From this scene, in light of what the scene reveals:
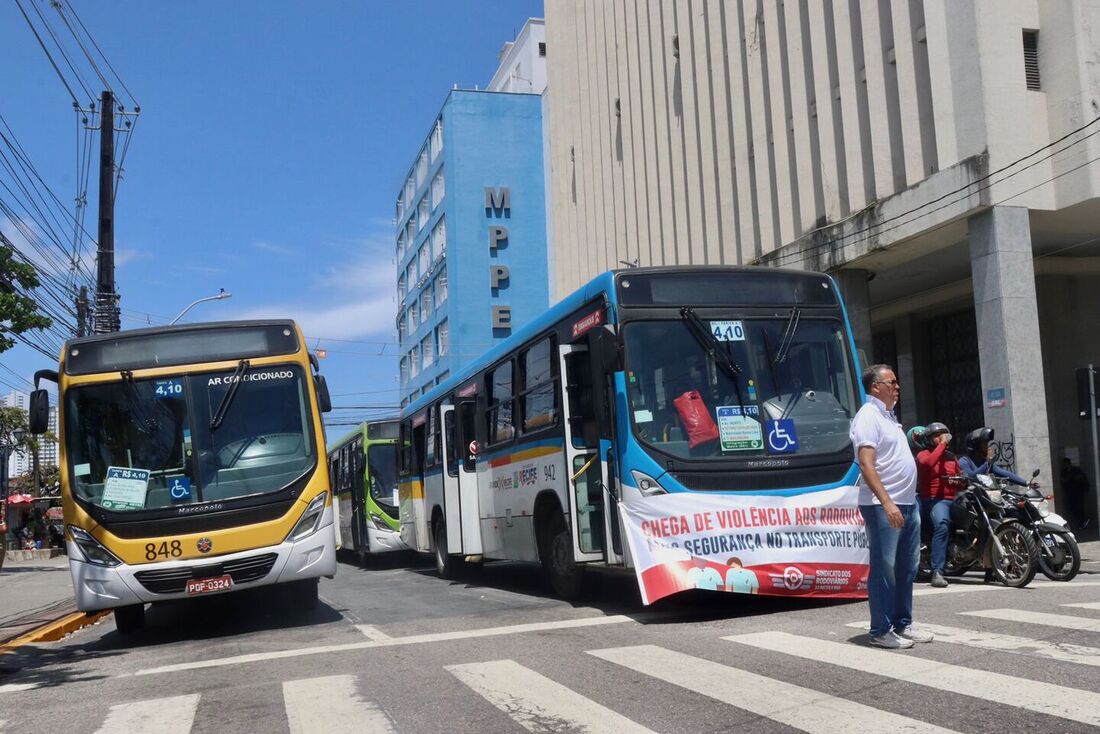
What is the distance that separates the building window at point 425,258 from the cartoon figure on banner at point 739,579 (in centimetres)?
6144

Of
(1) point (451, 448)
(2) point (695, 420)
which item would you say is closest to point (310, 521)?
(2) point (695, 420)

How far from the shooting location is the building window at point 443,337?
208 feet

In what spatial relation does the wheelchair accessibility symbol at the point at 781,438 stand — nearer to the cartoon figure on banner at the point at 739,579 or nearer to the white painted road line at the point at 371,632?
the cartoon figure on banner at the point at 739,579

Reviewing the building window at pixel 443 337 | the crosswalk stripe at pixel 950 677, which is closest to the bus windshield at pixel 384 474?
the crosswalk stripe at pixel 950 677

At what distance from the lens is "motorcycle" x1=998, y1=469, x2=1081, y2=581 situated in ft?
35.1

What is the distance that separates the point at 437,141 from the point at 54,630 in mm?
56518

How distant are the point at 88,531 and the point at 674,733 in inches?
279

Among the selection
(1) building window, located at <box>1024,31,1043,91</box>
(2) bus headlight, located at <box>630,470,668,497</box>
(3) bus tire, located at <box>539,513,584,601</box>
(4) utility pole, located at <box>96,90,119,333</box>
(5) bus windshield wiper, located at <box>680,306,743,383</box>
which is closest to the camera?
(2) bus headlight, located at <box>630,470,668,497</box>

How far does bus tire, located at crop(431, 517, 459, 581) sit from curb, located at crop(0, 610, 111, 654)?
509cm

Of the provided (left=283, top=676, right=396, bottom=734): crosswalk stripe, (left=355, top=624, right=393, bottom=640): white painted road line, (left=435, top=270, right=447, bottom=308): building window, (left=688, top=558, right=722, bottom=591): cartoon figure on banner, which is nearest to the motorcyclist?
(left=688, top=558, right=722, bottom=591): cartoon figure on banner

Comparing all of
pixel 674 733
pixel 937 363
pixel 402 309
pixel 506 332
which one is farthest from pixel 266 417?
pixel 402 309

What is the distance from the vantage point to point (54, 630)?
40.7 ft

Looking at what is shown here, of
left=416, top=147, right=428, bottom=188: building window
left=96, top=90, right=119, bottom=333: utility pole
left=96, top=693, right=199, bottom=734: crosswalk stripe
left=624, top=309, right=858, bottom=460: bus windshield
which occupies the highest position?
left=416, top=147, right=428, bottom=188: building window

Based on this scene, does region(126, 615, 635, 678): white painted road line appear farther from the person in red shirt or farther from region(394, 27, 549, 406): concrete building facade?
region(394, 27, 549, 406): concrete building facade
